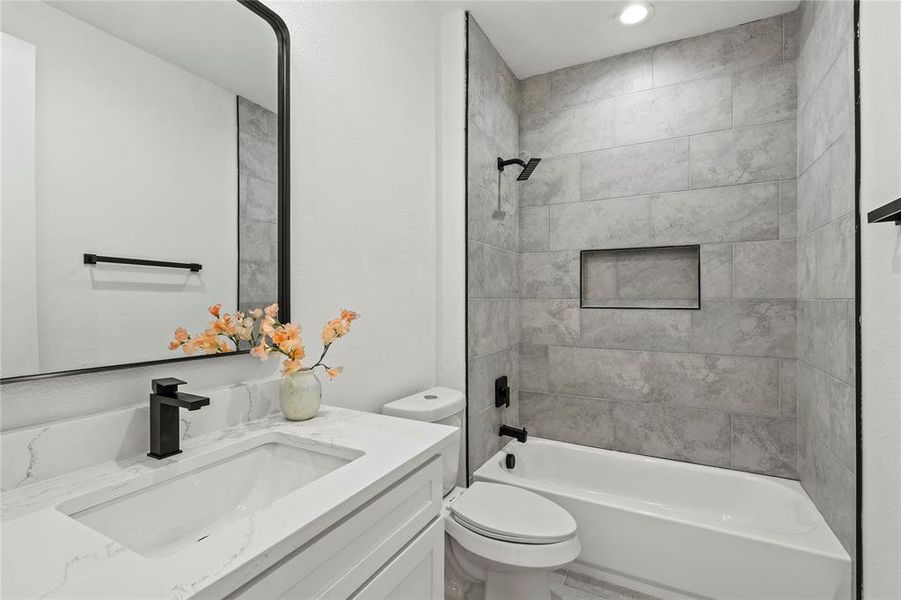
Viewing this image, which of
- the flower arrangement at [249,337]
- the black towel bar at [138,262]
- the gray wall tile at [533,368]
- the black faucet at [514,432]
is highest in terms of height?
the black towel bar at [138,262]

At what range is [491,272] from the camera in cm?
238

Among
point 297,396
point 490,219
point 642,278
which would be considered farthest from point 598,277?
point 297,396

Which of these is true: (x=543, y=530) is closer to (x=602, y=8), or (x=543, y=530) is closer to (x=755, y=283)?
(x=755, y=283)

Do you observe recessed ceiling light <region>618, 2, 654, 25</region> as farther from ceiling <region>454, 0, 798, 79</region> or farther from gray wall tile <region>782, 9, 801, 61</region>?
gray wall tile <region>782, 9, 801, 61</region>

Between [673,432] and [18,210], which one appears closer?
[18,210]

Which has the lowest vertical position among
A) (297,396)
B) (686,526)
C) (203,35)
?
(686,526)

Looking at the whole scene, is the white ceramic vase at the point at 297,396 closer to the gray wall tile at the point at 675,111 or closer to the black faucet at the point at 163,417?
the black faucet at the point at 163,417

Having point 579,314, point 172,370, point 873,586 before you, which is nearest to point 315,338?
point 172,370

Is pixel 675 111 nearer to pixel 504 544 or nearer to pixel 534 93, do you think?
pixel 534 93

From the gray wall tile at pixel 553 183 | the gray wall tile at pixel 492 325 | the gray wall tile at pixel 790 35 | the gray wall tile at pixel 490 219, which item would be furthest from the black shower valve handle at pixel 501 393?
the gray wall tile at pixel 790 35

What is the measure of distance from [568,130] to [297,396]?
228 centimetres

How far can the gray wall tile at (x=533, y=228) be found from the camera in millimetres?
2707

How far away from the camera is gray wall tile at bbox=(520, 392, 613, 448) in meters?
2.53

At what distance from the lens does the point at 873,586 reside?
1.33 m
